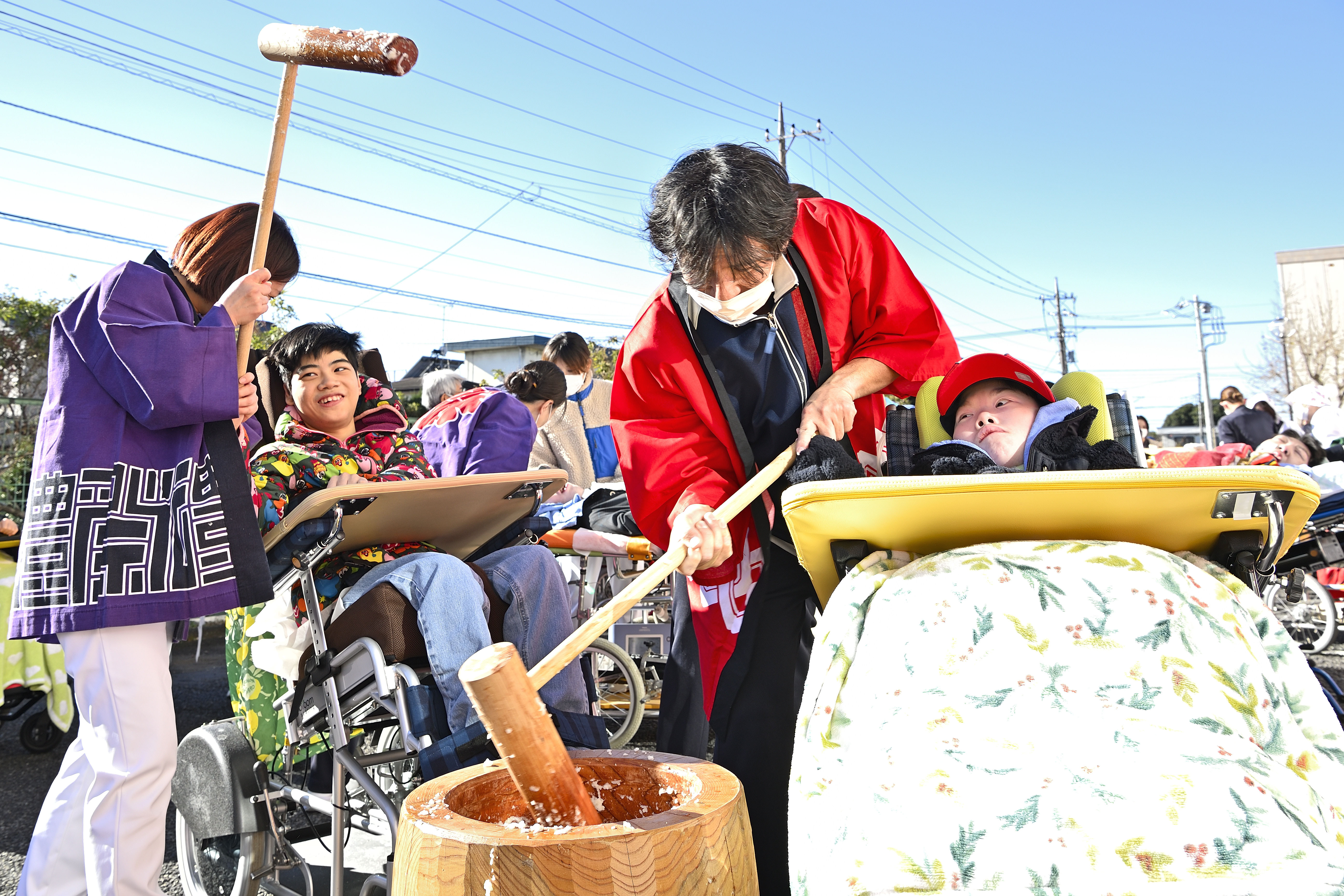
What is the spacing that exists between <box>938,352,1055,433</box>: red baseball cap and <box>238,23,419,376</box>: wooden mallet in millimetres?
1416

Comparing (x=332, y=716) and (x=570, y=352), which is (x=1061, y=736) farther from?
(x=570, y=352)

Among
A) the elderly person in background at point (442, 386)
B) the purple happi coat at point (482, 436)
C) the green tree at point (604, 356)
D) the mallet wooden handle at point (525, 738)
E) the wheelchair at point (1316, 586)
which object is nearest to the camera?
the mallet wooden handle at point (525, 738)

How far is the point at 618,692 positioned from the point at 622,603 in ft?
11.5

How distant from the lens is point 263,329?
471 inches

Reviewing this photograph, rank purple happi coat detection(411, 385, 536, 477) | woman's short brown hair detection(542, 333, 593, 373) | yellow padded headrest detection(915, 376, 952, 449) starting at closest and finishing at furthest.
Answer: yellow padded headrest detection(915, 376, 952, 449)
purple happi coat detection(411, 385, 536, 477)
woman's short brown hair detection(542, 333, 593, 373)

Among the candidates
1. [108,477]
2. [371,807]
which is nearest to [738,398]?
[108,477]

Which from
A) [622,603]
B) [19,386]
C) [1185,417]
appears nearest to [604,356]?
[19,386]

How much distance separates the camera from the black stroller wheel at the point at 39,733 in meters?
4.52

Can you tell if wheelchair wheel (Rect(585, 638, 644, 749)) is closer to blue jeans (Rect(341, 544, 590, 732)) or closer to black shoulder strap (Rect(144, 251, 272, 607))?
blue jeans (Rect(341, 544, 590, 732))

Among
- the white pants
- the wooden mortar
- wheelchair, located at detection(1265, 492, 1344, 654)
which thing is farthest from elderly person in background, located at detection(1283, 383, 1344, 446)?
the white pants

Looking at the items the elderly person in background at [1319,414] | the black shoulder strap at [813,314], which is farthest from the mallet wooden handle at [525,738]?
the elderly person in background at [1319,414]

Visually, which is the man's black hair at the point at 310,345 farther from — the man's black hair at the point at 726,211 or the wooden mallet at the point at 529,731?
the wooden mallet at the point at 529,731

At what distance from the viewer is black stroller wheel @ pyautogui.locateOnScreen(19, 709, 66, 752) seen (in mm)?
4523

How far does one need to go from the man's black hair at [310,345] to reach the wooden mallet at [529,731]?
2.03m
